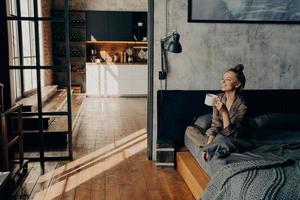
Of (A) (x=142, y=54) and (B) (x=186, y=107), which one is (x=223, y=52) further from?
(A) (x=142, y=54)

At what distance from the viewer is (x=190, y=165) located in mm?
3535

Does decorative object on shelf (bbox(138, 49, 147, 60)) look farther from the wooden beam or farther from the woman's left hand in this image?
the woman's left hand

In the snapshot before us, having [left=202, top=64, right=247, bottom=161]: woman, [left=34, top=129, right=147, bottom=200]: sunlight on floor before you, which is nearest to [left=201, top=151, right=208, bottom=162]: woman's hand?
[left=202, top=64, right=247, bottom=161]: woman

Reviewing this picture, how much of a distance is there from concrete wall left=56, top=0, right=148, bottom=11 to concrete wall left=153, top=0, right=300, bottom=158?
604 centimetres

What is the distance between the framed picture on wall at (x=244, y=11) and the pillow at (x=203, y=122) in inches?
46.3

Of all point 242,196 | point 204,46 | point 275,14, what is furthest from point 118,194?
point 275,14

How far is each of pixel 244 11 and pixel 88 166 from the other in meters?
2.65

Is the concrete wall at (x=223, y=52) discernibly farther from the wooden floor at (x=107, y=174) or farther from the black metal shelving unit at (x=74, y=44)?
the black metal shelving unit at (x=74, y=44)

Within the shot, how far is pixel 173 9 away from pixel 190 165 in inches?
72.8

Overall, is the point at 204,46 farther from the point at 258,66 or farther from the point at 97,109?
the point at 97,109

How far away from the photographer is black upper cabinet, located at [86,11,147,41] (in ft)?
32.4

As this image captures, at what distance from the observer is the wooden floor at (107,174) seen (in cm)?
339

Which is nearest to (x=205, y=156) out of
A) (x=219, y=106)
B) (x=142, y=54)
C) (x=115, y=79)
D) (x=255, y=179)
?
(x=219, y=106)

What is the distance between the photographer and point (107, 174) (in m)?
3.92
